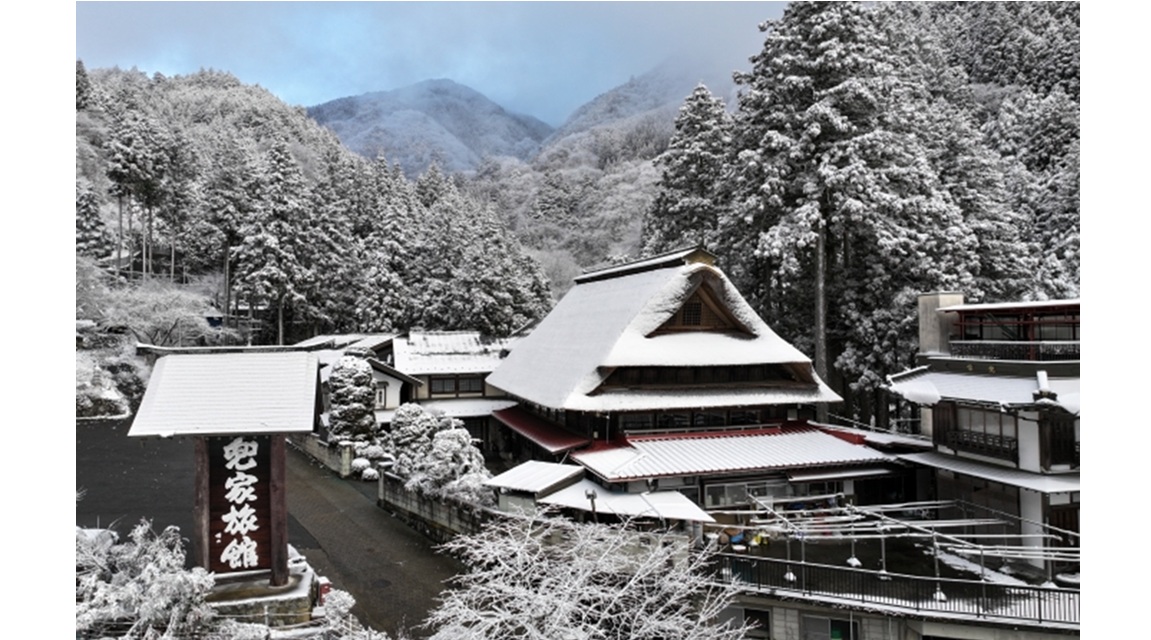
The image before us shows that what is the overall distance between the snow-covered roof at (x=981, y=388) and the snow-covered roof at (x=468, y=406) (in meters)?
14.9

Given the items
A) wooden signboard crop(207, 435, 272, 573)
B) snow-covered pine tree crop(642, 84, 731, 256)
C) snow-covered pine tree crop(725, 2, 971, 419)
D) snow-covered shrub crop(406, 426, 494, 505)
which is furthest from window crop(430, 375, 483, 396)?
wooden signboard crop(207, 435, 272, 573)

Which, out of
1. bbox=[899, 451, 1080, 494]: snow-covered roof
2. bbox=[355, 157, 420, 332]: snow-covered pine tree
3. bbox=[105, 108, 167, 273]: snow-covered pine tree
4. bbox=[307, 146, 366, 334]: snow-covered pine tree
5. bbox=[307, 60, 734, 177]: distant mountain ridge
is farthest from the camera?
bbox=[307, 60, 734, 177]: distant mountain ridge

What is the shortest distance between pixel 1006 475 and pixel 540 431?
1208 centimetres

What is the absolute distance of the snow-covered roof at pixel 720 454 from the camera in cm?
1537

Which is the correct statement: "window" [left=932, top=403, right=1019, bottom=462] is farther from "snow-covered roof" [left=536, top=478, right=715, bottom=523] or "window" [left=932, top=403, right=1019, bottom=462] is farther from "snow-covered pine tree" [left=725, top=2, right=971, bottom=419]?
"snow-covered roof" [left=536, top=478, right=715, bottom=523]

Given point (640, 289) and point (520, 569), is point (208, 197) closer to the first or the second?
point (640, 289)

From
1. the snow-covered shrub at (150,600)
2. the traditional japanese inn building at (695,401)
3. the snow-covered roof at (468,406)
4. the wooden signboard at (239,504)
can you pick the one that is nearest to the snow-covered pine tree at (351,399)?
the snow-covered roof at (468,406)

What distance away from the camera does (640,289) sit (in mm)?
20594

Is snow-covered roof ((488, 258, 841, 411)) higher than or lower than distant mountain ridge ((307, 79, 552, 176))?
lower

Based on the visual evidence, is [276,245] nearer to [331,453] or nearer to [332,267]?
[332,267]

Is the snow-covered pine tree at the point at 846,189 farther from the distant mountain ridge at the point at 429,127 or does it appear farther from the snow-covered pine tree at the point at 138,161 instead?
the distant mountain ridge at the point at 429,127

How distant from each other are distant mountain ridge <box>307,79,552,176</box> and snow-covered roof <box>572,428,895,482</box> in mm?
103877

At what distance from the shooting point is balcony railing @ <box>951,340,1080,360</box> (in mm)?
14641

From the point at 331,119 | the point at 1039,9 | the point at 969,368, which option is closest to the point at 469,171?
the point at 331,119
